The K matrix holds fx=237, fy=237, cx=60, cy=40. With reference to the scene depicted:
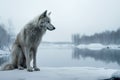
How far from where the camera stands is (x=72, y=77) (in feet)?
7.14

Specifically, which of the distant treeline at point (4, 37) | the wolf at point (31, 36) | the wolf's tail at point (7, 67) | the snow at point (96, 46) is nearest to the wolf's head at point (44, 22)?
the wolf at point (31, 36)

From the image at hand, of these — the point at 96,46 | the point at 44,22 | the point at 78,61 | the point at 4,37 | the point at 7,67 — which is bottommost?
the point at 78,61

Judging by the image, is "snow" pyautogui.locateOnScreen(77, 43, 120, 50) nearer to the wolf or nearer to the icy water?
the icy water

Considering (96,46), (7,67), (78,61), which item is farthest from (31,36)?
(96,46)

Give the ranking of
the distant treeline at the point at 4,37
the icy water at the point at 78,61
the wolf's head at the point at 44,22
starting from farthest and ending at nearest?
the distant treeline at the point at 4,37 → the icy water at the point at 78,61 → the wolf's head at the point at 44,22

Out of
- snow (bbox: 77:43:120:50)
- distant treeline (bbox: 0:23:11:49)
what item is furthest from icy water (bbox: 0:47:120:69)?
snow (bbox: 77:43:120:50)

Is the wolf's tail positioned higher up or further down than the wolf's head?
further down

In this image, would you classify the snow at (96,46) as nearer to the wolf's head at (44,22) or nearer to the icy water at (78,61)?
the icy water at (78,61)

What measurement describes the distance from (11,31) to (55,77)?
1450 centimetres

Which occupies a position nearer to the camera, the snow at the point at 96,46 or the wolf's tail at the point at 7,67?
the wolf's tail at the point at 7,67

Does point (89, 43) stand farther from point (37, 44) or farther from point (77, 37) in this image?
point (37, 44)

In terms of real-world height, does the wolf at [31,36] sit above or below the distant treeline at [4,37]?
below

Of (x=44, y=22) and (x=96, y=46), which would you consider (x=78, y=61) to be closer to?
(x=44, y=22)

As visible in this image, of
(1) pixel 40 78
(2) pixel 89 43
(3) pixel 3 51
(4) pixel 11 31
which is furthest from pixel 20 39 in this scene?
(2) pixel 89 43
